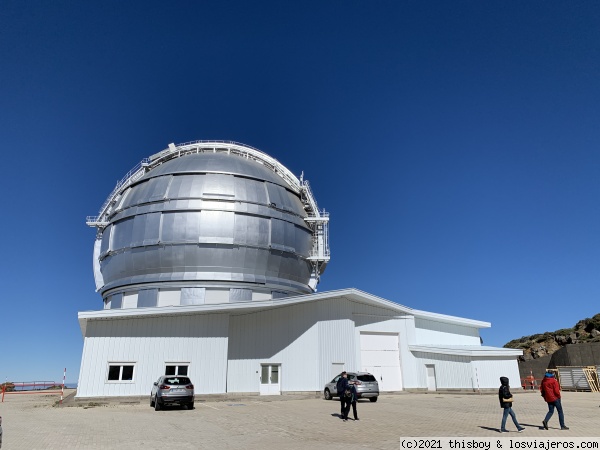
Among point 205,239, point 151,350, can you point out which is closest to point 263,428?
point 151,350

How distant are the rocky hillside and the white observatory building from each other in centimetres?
2479

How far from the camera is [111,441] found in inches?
400

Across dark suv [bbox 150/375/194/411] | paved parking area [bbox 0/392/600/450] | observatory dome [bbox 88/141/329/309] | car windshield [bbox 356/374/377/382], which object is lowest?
paved parking area [bbox 0/392/600/450]

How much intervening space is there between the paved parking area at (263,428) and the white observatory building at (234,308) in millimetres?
5772

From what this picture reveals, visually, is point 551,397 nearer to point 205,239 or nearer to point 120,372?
point 120,372

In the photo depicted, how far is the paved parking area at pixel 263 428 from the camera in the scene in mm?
9820

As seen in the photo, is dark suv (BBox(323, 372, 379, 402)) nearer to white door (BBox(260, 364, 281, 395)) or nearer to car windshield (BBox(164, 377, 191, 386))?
white door (BBox(260, 364, 281, 395))

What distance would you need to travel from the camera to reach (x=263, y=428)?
12.2 meters

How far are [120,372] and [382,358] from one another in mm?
16341

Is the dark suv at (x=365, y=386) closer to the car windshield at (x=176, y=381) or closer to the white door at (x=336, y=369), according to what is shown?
the white door at (x=336, y=369)

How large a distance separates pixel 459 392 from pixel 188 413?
19519mm

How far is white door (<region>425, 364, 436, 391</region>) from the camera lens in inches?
1142

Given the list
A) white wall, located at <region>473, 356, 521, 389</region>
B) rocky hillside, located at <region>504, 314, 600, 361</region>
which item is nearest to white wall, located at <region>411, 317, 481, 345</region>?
white wall, located at <region>473, 356, 521, 389</region>

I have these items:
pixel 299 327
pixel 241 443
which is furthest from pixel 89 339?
pixel 241 443
